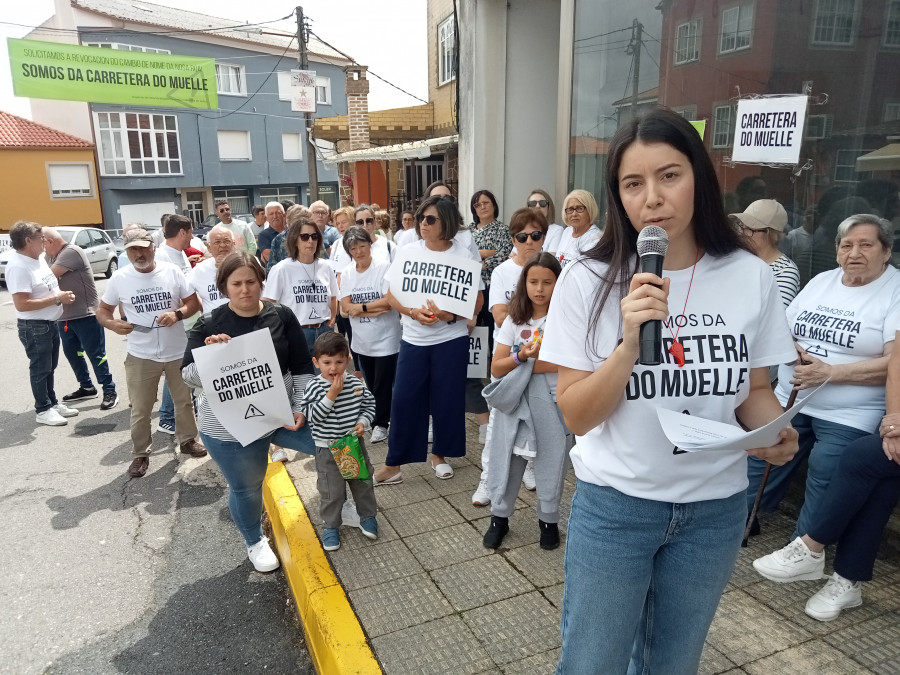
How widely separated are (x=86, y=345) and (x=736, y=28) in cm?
701

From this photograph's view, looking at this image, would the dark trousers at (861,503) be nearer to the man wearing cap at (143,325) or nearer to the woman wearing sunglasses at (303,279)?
the woman wearing sunglasses at (303,279)

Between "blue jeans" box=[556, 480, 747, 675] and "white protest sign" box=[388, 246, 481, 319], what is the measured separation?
2856mm

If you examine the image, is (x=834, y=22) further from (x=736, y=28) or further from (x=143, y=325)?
(x=143, y=325)

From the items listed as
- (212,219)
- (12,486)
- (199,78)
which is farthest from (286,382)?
(212,219)

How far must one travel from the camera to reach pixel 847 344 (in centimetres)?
328

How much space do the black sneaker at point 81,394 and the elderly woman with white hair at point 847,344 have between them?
722 centimetres

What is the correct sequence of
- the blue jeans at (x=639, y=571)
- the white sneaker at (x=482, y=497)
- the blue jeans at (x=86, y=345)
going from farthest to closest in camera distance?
1. the blue jeans at (x=86, y=345)
2. the white sneaker at (x=482, y=497)
3. the blue jeans at (x=639, y=571)

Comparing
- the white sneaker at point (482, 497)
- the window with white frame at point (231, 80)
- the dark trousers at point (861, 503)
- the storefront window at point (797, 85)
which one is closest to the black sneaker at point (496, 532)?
the white sneaker at point (482, 497)

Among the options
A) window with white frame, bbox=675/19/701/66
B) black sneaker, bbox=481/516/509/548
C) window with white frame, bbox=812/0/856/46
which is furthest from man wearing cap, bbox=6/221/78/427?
window with white frame, bbox=812/0/856/46

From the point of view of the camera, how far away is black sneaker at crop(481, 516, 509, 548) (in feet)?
12.5

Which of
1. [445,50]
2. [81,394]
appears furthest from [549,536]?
[445,50]

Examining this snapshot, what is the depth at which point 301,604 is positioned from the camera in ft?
11.6

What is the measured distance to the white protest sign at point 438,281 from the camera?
4656mm

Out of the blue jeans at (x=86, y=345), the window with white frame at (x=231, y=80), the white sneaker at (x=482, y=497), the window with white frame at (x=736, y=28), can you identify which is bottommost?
the white sneaker at (x=482, y=497)
